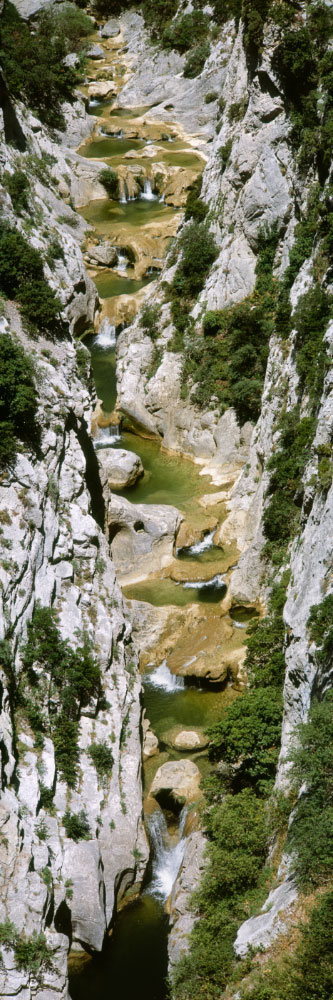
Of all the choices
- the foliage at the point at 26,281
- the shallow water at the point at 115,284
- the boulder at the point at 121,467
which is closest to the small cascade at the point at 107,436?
the boulder at the point at 121,467

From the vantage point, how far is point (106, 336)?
152 ft

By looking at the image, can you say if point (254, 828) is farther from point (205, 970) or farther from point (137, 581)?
point (137, 581)

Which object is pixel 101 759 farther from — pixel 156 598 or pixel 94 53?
pixel 94 53

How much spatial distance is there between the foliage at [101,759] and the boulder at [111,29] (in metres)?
87.4

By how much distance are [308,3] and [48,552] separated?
26618mm

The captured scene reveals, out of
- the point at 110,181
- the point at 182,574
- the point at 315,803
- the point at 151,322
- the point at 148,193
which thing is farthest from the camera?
the point at 148,193

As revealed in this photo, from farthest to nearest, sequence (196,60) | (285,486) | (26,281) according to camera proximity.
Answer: (196,60)
(285,486)
(26,281)

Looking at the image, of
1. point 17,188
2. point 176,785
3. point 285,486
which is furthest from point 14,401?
point 176,785

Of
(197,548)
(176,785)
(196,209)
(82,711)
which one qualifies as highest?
(196,209)

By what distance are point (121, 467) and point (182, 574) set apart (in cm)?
775

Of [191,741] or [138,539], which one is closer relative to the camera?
[191,741]

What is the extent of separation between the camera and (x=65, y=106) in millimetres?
64438

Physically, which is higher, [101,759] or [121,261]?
[121,261]

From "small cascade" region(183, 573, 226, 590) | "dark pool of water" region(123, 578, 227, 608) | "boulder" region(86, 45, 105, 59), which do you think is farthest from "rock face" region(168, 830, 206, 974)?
"boulder" region(86, 45, 105, 59)
